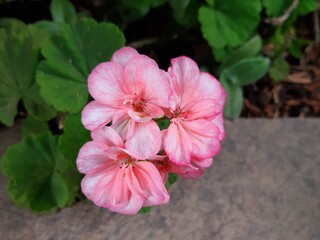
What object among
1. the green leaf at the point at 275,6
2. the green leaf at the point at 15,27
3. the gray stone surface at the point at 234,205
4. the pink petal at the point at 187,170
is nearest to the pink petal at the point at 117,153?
the pink petal at the point at 187,170

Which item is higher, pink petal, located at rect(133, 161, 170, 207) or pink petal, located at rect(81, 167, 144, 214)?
pink petal, located at rect(133, 161, 170, 207)

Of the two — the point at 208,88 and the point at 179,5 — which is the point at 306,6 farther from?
the point at 208,88

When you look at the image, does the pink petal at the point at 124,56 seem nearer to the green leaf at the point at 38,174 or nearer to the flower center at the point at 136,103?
the flower center at the point at 136,103

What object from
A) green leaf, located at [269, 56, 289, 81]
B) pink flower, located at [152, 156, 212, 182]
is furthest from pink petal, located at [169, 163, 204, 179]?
green leaf, located at [269, 56, 289, 81]

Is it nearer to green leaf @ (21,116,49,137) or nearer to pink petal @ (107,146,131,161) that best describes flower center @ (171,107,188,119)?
pink petal @ (107,146,131,161)

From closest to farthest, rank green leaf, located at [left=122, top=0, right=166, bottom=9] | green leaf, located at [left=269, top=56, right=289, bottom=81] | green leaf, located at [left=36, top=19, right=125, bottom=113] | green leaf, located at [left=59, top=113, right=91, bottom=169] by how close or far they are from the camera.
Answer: green leaf, located at [left=59, top=113, right=91, bottom=169] < green leaf, located at [left=36, top=19, right=125, bottom=113] < green leaf, located at [left=122, top=0, right=166, bottom=9] < green leaf, located at [left=269, top=56, right=289, bottom=81]

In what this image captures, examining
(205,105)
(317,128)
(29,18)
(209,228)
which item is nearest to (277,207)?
(209,228)

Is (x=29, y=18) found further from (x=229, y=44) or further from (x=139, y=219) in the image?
(x=139, y=219)
